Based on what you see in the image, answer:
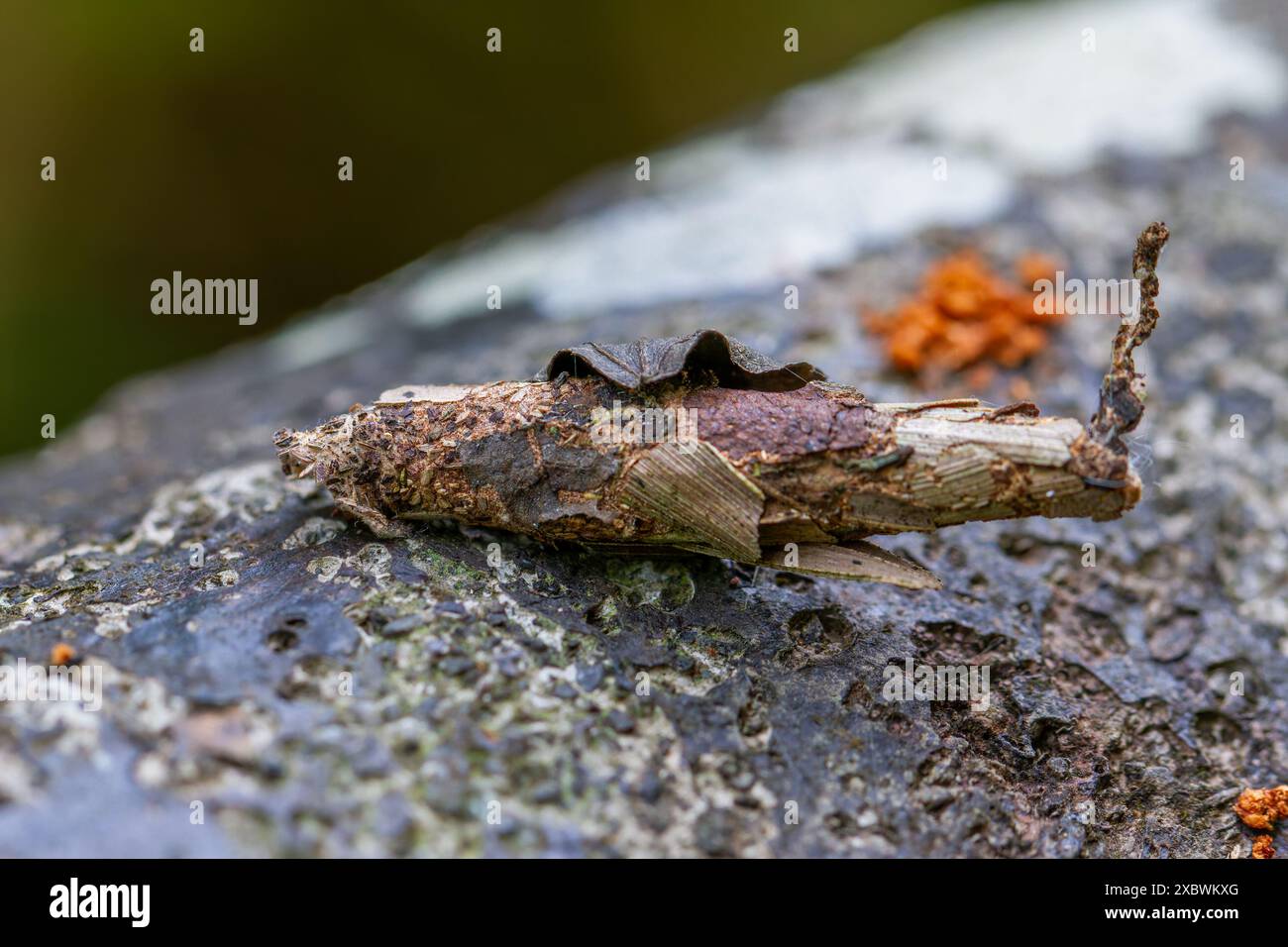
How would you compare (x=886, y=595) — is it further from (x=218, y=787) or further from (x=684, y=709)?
(x=218, y=787)

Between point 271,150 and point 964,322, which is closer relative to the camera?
point 964,322

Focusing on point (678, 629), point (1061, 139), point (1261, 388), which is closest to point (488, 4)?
point (1061, 139)

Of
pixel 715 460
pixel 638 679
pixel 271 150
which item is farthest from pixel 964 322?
pixel 271 150

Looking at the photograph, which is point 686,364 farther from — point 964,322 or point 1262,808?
point 964,322

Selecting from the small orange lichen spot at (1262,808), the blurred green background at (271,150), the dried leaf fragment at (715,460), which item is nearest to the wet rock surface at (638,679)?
the small orange lichen spot at (1262,808)

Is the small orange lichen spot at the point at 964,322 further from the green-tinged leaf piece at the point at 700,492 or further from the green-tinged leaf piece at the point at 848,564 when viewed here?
the green-tinged leaf piece at the point at 700,492

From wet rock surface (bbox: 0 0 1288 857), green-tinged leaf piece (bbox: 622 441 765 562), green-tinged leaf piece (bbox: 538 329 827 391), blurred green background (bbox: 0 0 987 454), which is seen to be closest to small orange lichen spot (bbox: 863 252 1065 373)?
wet rock surface (bbox: 0 0 1288 857)
